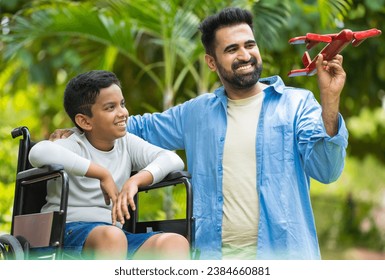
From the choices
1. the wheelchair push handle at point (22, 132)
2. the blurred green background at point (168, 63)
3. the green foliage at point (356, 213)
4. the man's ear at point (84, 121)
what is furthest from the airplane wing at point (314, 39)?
the green foliage at point (356, 213)

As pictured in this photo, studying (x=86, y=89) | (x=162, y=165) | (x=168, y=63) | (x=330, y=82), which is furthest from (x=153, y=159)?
(x=168, y=63)

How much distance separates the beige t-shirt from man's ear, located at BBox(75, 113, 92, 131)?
0.49m

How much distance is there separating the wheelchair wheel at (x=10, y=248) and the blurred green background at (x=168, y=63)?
2.13 m

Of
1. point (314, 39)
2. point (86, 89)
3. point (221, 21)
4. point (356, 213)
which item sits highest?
point (221, 21)

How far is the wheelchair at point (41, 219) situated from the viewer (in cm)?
244

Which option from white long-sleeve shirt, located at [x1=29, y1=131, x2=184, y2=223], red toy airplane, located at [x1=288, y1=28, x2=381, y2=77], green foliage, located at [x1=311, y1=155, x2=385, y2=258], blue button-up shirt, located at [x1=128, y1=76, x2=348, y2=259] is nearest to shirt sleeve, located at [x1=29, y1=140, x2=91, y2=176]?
white long-sleeve shirt, located at [x1=29, y1=131, x2=184, y2=223]

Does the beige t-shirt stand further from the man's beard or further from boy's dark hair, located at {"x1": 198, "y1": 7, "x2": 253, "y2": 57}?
boy's dark hair, located at {"x1": 198, "y1": 7, "x2": 253, "y2": 57}

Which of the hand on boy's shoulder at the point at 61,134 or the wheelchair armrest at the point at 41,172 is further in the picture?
the hand on boy's shoulder at the point at 61,134

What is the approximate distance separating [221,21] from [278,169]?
1.86 feet

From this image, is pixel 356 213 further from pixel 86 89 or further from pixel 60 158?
pixel 60 158

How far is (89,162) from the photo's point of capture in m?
2.53

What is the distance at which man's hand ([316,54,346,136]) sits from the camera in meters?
2.47

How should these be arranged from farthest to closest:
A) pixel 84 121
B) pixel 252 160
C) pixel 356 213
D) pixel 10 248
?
pixel 356 213, pixel 252 160, pixel 84 121, pixel 10 248

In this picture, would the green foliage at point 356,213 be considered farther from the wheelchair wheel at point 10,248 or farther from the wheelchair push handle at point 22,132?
the wheelchair wheel at point 10,248
